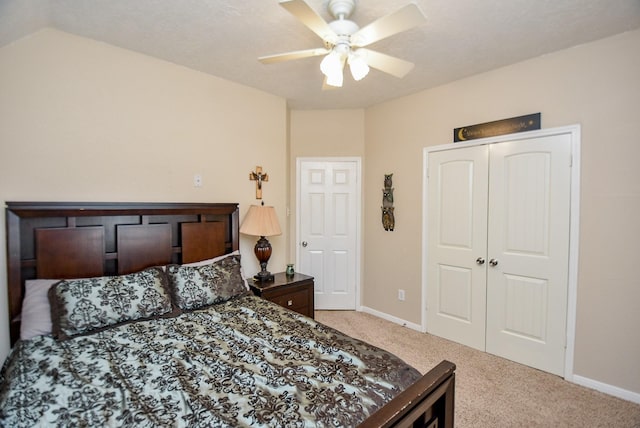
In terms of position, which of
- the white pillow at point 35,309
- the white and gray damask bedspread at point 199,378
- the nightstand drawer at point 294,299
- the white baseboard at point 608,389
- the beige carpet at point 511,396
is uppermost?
the white pillow at point 35,309

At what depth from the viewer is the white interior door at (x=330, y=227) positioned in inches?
158

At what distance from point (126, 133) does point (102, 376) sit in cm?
186

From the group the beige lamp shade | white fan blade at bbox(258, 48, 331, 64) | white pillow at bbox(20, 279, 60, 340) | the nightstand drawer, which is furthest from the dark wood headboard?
white fan blade at bbox(258, 48, 331, 64)

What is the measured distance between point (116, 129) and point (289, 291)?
2.05 meters

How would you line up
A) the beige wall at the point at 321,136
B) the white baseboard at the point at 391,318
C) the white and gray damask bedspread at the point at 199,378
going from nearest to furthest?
the white and gray damask bedspread at the point at 199,378 < the white baseboard at the point at 391,318 < the beige wall at the point at 321,136

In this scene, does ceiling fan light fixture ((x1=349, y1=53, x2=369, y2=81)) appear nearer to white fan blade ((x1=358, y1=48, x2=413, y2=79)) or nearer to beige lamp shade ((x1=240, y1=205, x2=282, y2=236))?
white fan blade ((x1=358, y1=48, x2=413, y2=79))

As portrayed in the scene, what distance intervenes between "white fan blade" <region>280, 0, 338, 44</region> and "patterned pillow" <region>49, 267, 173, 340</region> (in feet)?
6.20

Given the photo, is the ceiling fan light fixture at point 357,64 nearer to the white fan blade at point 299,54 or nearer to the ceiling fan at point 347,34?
the ceiling fan at point 347,34

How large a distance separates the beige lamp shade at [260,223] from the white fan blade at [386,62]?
168 centimetres

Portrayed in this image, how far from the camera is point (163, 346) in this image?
1.64 m

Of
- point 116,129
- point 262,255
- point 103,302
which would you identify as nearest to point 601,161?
point 262,255

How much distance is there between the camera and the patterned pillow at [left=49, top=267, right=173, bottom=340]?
5.85 ft

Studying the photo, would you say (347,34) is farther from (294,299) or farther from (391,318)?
(391,318)

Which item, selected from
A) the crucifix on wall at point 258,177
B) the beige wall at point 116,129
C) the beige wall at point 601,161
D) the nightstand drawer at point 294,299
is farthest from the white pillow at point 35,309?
the beige wall at point 601,161
